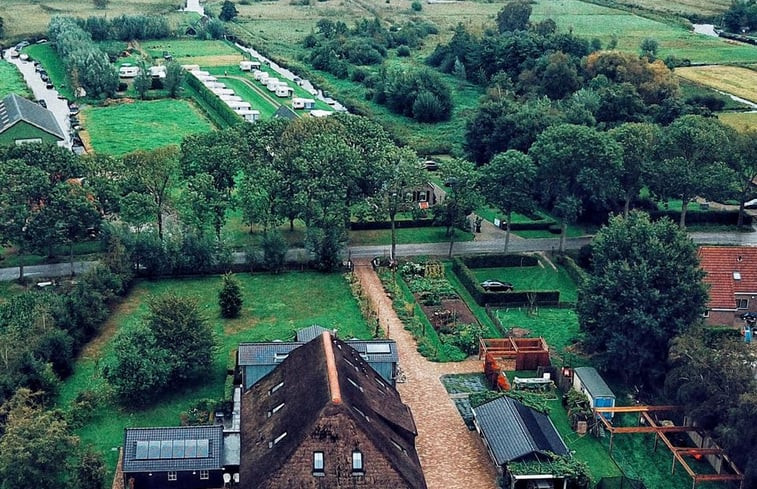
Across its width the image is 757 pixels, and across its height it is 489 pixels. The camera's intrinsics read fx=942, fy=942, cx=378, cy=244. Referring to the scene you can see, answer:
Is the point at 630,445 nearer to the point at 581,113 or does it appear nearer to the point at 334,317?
the point at 334,317

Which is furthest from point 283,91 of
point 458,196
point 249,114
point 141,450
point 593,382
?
point 141,450

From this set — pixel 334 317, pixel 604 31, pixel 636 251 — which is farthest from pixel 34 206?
pixel 604 31

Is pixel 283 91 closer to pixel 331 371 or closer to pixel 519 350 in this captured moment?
pixel 519 350

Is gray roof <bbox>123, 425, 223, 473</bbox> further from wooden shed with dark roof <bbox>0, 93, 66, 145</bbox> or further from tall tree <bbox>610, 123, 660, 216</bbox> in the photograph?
wooden shed with dark roof <bbox>0, 93, 66, 145</bbox>

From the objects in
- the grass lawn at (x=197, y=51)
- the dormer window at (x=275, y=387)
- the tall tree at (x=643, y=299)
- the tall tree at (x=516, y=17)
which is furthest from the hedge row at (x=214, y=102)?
the dormer window at (x=275, y=387)

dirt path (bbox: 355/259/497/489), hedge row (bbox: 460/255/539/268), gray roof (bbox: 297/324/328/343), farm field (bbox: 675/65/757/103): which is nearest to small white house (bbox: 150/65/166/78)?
hedge row (bbox: 460/255/539/268)
